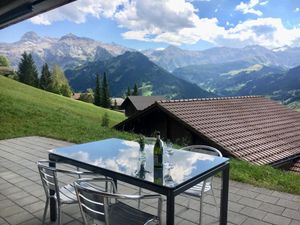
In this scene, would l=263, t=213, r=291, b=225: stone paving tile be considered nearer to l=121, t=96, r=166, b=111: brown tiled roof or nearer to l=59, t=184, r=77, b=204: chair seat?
l=59, t=184, r=77, b=204: chair seat

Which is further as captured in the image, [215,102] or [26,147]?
[215,102]

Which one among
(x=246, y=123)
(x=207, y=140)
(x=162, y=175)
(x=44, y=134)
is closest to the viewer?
(x=162, y=175)

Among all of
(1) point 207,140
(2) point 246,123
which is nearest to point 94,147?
(1) point 207,140

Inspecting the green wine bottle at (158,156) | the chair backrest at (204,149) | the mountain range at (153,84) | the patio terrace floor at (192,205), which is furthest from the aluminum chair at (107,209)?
the mountain range at (153,84)

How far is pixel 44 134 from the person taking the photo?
335 inches

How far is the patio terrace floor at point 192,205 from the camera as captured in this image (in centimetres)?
334

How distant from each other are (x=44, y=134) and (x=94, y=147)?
5.61m

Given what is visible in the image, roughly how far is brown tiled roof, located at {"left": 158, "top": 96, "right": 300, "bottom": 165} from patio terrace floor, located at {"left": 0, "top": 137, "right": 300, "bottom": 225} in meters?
5.65

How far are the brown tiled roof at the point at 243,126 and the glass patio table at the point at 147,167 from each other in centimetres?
701

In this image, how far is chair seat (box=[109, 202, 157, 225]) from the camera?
2.34 metres

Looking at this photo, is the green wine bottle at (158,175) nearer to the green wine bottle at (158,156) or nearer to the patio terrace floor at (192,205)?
the green wine bottle at (158,156)

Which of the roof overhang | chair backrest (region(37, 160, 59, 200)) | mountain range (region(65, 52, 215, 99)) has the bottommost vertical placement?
mountain range (region(65, 52, 215, 99))

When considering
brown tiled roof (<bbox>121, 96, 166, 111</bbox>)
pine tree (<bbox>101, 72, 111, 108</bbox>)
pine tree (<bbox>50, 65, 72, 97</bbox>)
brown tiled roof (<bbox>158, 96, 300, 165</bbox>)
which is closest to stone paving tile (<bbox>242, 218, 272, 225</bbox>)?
brown tiled roof (<bbox>158, 96, 300, 165</bbox>)

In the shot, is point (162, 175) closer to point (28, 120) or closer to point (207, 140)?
point (207, 140)
